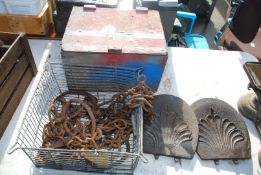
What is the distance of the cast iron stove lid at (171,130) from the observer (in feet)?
2.58

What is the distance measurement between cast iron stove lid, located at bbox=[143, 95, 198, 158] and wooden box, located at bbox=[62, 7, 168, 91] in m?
0.13

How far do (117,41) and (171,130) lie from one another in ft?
1.26

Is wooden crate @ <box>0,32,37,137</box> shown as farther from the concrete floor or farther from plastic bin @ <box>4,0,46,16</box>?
the concrete floor

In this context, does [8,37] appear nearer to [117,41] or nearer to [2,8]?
[2,8]

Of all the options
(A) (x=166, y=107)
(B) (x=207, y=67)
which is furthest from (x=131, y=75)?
(B) (x=207, y=67)

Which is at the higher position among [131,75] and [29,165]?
[131,75]

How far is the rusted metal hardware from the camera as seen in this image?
755 mm

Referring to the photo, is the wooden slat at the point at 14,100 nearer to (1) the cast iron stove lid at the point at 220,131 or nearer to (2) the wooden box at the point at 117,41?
(2) the wooden box at the point at 117,41

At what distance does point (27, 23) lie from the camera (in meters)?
1.11

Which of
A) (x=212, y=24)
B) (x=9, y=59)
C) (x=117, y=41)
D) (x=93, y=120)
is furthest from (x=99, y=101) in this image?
(x=212, y=24)

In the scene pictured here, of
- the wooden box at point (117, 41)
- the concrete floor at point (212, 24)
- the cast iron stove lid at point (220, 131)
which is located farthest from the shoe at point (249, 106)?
the concrete floor at point (212, 24)

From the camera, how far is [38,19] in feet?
3.60

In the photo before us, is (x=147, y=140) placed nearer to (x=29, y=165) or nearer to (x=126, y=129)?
(x=126, y=129)

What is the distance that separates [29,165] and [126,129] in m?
0.34
